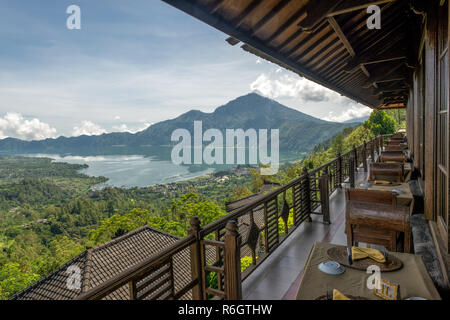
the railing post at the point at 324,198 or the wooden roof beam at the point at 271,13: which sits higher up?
the wooden roof beam at the point at 271,13

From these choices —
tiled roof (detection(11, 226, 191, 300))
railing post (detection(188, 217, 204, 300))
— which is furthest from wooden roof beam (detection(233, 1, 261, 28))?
tiled roof (detection(11, 226, 191, 300))

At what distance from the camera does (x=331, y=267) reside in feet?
5.66

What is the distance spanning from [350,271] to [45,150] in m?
122

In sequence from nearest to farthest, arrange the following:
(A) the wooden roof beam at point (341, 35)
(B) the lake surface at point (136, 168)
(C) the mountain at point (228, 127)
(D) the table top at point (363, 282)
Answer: (D) the table top at point (363, 282) < (A) the wooden roof beam at point (341, 35) < (B) the lake surface at point (136, 168) < (C) the mountain at point (228, 127)

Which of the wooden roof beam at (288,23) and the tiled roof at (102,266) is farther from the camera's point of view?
the tiled roof at (102,266)

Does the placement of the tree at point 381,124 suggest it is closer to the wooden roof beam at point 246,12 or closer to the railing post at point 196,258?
the wooden roof beam at point 246,12

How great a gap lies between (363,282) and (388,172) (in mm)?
3692

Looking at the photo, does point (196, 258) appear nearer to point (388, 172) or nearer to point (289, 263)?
point (289, 263)

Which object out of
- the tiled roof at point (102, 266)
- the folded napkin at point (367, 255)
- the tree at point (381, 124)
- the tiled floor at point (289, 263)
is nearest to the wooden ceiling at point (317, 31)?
the folded napkin at point (367, 255)

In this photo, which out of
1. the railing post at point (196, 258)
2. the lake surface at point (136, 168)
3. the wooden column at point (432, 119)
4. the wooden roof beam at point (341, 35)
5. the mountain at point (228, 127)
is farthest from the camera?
the mountain at point (228, 127)

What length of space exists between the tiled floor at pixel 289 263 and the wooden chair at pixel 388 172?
961 millimetres

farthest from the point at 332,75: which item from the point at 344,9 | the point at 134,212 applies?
the point at 134,212

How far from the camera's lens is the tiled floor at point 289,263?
8.98 ft

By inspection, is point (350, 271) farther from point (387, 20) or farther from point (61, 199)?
point (61, 199)
